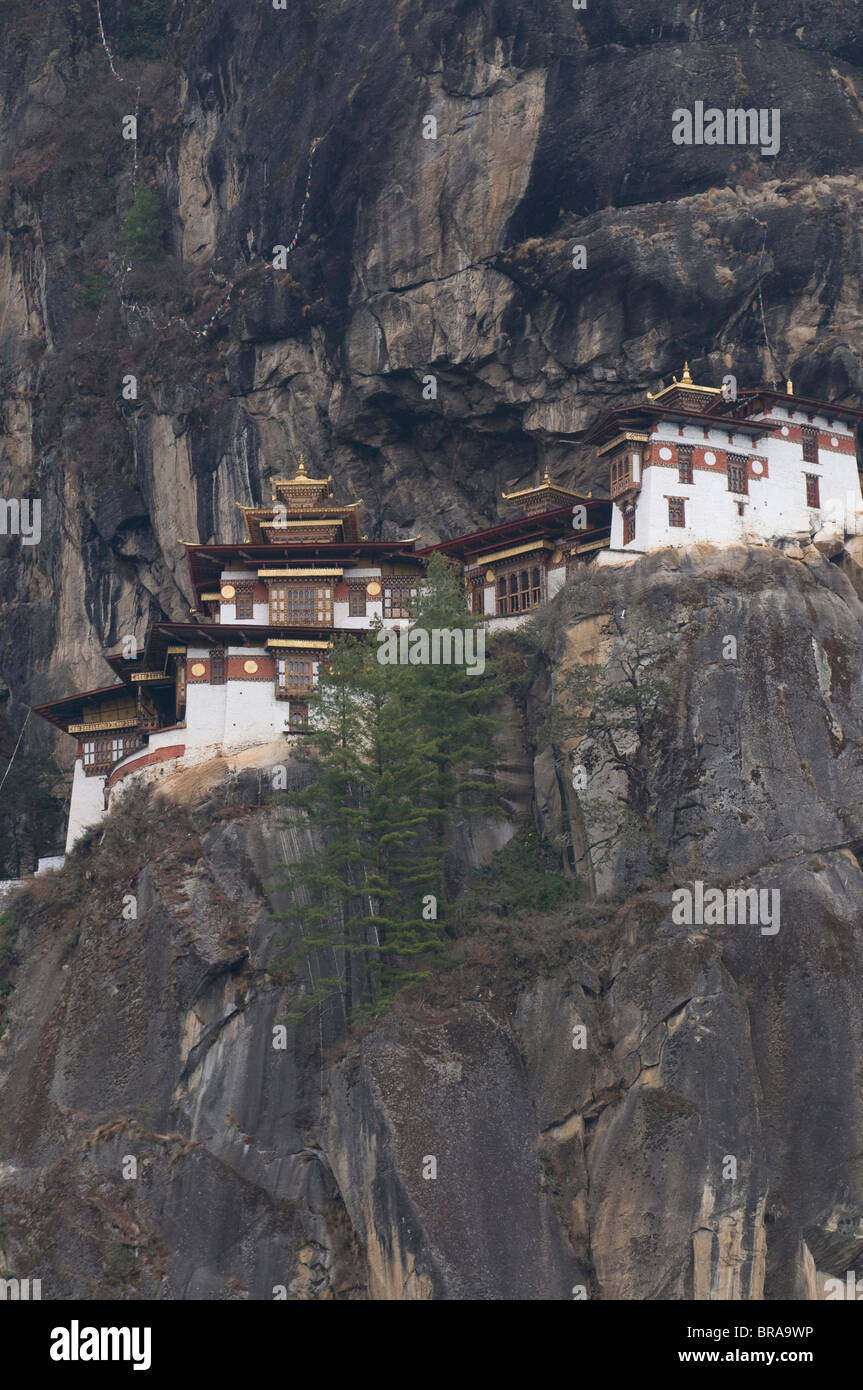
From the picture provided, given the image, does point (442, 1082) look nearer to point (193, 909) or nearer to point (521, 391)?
point (193, 909)

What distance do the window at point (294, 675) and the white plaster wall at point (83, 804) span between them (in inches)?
316

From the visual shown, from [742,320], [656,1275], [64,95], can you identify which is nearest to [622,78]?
[742,320]

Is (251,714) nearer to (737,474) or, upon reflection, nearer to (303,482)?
(303,482)

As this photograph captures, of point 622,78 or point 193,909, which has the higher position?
point 622,78

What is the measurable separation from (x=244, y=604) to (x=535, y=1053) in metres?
22.9

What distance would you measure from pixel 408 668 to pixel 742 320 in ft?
67.7

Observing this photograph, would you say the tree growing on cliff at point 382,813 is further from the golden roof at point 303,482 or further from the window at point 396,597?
the golden roof at point 303,482

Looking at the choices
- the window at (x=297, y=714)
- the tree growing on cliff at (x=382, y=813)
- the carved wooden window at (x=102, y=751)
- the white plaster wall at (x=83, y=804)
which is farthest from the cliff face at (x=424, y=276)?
the tree growing on cliff at (x=382, y=813)

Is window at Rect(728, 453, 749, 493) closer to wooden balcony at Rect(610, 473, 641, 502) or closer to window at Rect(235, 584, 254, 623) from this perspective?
wooden balcony at Rect(610, 473, 641, 502)

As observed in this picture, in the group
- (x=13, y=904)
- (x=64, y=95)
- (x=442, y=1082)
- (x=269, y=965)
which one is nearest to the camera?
(x=442, y=1082)

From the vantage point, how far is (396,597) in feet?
228

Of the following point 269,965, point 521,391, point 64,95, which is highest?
point 64,95

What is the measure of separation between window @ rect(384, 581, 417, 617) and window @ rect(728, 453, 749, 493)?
39.2 ft

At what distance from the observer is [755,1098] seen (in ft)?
168
